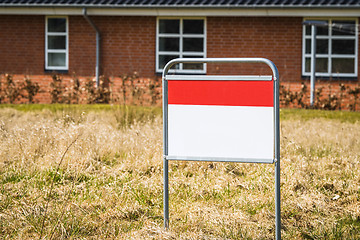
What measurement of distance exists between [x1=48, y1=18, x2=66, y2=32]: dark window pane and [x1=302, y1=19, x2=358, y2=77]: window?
6.92 m

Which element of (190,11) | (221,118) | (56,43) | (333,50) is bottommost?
(221,118)

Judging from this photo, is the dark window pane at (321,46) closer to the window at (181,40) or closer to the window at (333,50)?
the window at (333,50)

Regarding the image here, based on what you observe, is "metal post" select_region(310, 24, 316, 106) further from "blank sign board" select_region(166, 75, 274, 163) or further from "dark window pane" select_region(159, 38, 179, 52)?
"blank sign board" select_region(166, 75, 274, 163)

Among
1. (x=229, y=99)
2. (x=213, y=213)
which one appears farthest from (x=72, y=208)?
(x=229, y=99)

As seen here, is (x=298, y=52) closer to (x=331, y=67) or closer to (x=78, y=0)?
(x=331, y=67)

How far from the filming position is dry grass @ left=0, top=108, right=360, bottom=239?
14.5ft

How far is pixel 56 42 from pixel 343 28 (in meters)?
8.18

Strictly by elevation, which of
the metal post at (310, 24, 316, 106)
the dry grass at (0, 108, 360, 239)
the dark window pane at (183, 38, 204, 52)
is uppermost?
→ the dark window pane at (183, 38, 204, 52)

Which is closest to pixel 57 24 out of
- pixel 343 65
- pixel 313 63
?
pixel 313 63

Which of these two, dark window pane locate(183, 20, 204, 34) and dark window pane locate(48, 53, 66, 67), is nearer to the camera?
dark window pane locate(183, 20, 204, 34)

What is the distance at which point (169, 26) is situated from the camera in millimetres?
16266

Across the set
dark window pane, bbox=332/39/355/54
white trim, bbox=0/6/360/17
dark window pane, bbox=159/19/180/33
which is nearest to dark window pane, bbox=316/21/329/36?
dark window pane, bbox=332/39/355/54

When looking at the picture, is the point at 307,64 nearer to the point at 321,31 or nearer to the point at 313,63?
the point at 321,31

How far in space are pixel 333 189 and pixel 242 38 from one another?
34.4 feet
